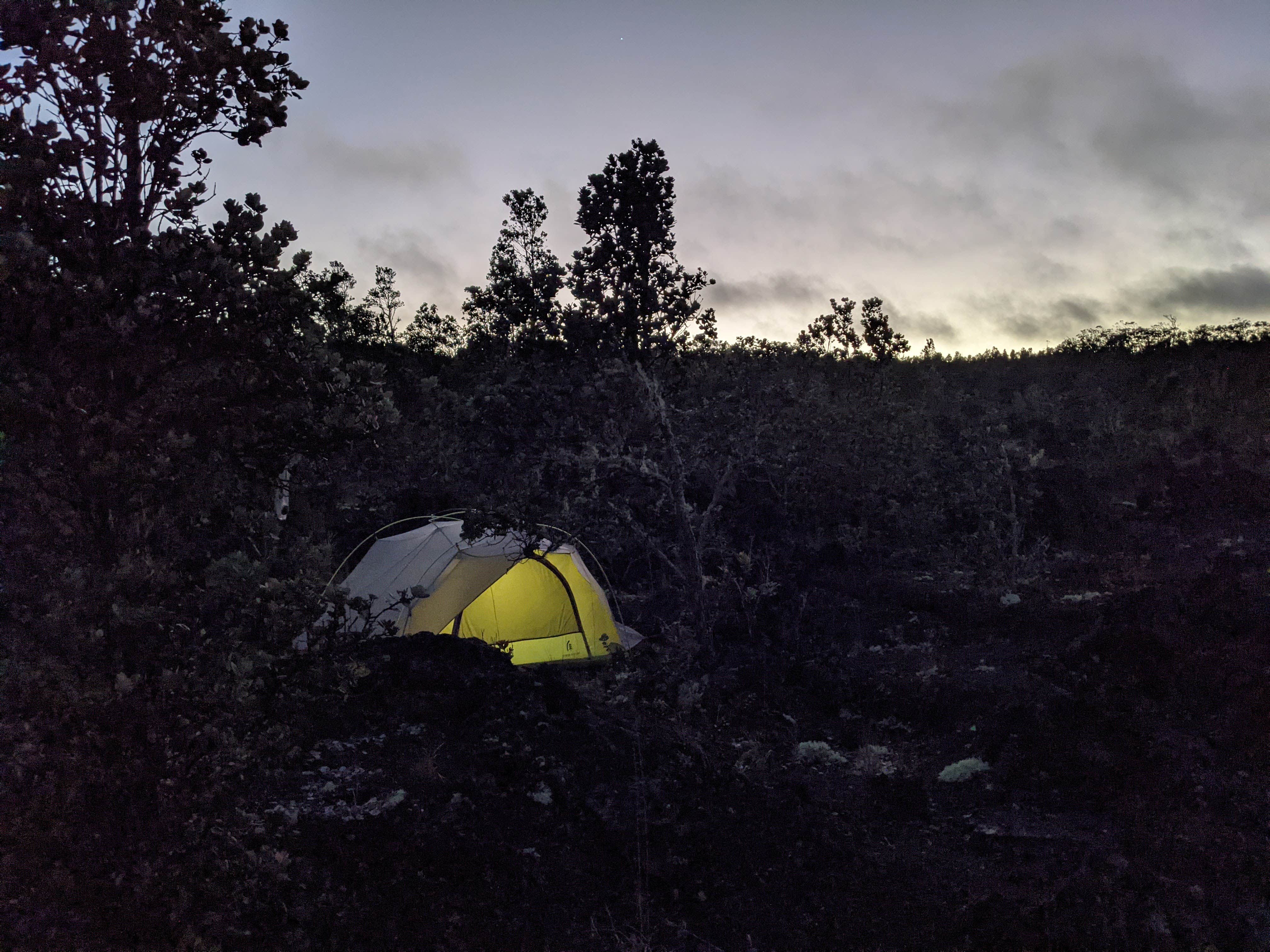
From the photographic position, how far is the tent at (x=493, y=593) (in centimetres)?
984

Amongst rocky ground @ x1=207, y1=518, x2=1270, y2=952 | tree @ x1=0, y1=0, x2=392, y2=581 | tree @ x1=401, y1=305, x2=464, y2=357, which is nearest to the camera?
tree @ x1=0, y1=0, x2=392, y2=581

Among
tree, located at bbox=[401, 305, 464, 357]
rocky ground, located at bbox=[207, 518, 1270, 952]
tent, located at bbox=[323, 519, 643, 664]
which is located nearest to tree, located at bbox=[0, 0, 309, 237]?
rocky ground, located at bbox=[207, 518, 1270, 952]

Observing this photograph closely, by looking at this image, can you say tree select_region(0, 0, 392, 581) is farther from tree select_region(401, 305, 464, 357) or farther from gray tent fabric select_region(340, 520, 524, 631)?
tree select_region(401, 305, 464, 357)

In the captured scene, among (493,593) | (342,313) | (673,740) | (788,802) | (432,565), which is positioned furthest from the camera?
(342,313)

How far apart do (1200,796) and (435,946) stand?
549 cm

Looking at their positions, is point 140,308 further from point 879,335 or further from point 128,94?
point 879,335

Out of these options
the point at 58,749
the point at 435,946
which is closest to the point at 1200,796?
the point at 435,946

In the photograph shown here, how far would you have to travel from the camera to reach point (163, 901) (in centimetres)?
399

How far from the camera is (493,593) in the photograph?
1073 cm

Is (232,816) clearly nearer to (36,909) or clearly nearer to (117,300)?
(36,909)

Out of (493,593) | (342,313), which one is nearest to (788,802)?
(493,593)

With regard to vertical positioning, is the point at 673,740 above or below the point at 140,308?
below

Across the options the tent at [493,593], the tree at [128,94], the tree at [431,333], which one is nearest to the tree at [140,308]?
the tree at [128,94]

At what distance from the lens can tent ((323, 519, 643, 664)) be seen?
388 inches
